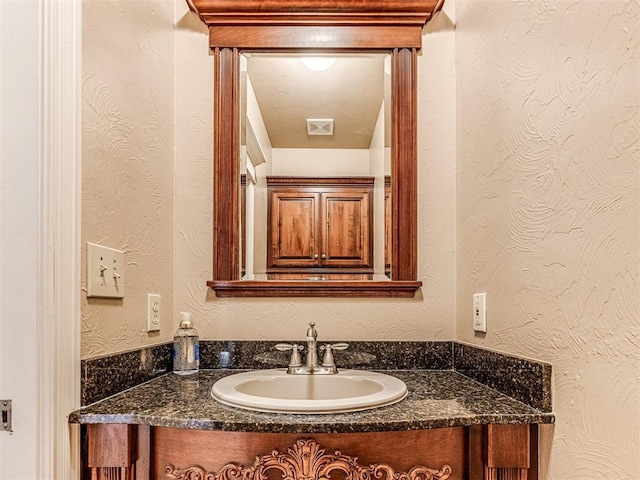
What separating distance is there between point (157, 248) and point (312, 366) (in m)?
0.54

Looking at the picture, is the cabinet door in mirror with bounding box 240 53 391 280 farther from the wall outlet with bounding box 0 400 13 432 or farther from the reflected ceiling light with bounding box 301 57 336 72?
the wall outlet with bounding box 0 400 13 432

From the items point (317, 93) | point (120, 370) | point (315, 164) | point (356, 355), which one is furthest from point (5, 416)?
point (317, 93)

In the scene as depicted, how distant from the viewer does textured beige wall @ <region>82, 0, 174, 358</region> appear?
3.21 feet

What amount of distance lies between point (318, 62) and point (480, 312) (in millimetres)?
886

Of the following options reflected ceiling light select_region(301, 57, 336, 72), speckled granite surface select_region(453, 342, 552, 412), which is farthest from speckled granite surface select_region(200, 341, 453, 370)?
reflected ceiling light select_region(301, 57, 336, 72)

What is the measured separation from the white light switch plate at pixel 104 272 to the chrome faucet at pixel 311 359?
18.3 inches

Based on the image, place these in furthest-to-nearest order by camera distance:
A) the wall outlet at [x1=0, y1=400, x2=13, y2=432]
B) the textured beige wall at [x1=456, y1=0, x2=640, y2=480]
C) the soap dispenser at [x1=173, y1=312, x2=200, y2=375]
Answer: the soap dispenser at [x1=173, y1=312, x2=200, y2=375] < the wall outlet at [x1=0, y1=400, x2=13, y2=432] < the textured beige wall at [x1=456, y1=0, x2=640, y2=480]

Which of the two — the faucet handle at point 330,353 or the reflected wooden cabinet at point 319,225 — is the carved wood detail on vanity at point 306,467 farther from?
the reflected wooden cabinet at point 319,225

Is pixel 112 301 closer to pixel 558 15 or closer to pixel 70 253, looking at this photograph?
pixel 70 253

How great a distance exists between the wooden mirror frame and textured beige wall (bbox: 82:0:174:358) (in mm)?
147

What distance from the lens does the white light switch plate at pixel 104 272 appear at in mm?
955

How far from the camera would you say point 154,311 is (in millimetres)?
1261

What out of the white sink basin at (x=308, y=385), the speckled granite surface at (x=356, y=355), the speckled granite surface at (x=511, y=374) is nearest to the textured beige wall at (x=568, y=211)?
the speckled granite surface at (x=511, y=374)

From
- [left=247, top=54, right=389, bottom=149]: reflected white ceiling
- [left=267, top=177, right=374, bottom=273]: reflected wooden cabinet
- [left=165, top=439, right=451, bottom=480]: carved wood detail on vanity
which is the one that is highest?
[left=247, top=54, right=389, bottom=149]: reflected white ceiling
